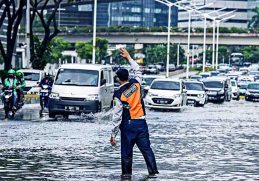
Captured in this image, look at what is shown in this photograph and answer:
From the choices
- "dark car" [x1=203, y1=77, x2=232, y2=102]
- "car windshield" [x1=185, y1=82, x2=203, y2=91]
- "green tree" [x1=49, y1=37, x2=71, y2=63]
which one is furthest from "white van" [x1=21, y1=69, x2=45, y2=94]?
"green tree" [x1=49, y1=37, x2=71, y2=63]

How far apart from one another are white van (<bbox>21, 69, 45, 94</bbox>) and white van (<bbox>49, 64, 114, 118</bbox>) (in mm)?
11964

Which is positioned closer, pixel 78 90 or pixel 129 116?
Result: pixel 129 116

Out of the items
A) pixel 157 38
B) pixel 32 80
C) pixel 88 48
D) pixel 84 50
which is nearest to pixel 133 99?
pixel 32 80

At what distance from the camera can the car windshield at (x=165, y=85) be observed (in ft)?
158

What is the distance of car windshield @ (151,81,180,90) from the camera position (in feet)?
Answer: 158

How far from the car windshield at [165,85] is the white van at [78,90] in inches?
470

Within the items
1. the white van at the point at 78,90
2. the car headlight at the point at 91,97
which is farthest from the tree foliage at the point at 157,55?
the car headlight at the point at 91,97

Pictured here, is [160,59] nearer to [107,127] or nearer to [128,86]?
[107,127]

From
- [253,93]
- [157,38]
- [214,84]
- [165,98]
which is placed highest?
[157,38]

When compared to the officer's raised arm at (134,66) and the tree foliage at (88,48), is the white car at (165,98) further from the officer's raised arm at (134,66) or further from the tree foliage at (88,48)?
the tree foliage at (88,48)

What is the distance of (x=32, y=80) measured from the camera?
1911 inches

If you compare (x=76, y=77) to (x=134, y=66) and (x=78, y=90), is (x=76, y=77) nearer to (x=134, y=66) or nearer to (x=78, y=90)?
(x=78, y=90)

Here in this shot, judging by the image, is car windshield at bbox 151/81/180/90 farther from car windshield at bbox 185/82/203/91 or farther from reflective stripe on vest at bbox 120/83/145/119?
reflective stripe on vest at bbox 120/83/145/119

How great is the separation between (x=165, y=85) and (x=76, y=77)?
13.8 m
